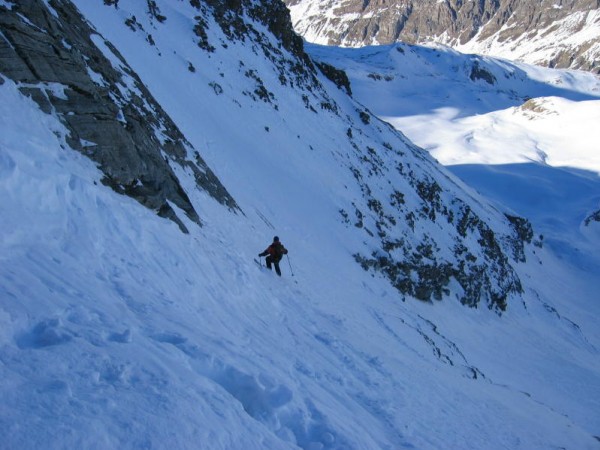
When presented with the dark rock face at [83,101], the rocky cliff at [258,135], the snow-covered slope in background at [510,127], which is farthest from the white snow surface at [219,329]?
the snow-covered slope in background at [510,127]

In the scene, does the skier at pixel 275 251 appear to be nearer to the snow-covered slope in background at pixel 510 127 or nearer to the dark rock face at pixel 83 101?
the dark rock face at pixel 83 101

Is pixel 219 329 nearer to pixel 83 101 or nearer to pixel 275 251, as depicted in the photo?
pixel 275 251

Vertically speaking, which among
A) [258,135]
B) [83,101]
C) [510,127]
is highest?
[510,127]

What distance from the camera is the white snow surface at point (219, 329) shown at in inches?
189

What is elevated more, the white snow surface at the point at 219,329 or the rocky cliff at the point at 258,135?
the rocky cliff at the point at 258,135

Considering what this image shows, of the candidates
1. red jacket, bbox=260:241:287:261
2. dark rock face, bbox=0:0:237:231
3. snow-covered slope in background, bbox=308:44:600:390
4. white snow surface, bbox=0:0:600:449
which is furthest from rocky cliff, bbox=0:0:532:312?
snow-covered slope in background, bbox=308:44:600:390

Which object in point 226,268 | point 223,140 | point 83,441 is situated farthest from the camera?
point 223,140

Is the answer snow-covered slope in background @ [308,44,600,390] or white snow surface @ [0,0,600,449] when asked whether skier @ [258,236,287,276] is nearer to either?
white snow surface @ [0,0,600,449]

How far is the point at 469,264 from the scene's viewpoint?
31.0 metres

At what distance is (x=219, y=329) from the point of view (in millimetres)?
7789

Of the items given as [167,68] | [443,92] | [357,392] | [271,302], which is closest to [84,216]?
[271,302]

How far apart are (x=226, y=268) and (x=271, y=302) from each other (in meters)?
1.21

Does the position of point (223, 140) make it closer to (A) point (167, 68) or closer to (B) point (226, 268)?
(A) point (167, 68)

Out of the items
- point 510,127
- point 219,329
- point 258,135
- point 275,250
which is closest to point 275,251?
point 275,250
